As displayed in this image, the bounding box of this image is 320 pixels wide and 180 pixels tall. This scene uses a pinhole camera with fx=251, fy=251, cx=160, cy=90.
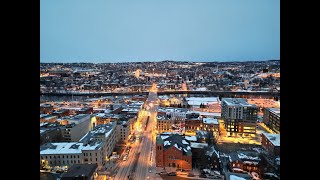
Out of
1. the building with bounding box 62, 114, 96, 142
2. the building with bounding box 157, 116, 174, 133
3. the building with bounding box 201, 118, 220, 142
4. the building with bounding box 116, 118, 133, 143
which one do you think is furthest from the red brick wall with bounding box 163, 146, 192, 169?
the building with bounding box 62, 114, 96, 142

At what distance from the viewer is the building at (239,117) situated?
693cm

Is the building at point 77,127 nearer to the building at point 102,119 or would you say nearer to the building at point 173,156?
the building at point 102,119

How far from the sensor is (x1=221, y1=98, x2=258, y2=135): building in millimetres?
6934

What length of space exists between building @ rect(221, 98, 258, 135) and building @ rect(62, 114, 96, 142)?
13.2ft

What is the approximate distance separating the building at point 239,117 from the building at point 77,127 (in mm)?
4019

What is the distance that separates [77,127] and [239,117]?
4709 millimetres

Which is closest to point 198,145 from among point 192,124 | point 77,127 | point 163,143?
point 163,143

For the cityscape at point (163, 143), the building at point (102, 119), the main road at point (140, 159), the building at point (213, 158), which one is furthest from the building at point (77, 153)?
the building at point (102, 119)

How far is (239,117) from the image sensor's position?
7.62 meters

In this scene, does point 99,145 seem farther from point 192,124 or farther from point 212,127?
point 212,127

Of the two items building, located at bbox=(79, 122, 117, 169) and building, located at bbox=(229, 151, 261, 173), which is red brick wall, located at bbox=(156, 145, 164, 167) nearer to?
building, located at bbox=(79, 122, 117, 169)

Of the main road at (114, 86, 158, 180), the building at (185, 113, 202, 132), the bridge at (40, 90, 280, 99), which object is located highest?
the bridge at (40, 90, 280, 99)

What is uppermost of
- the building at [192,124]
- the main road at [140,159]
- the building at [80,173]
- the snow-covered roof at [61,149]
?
the building at [192,124]
